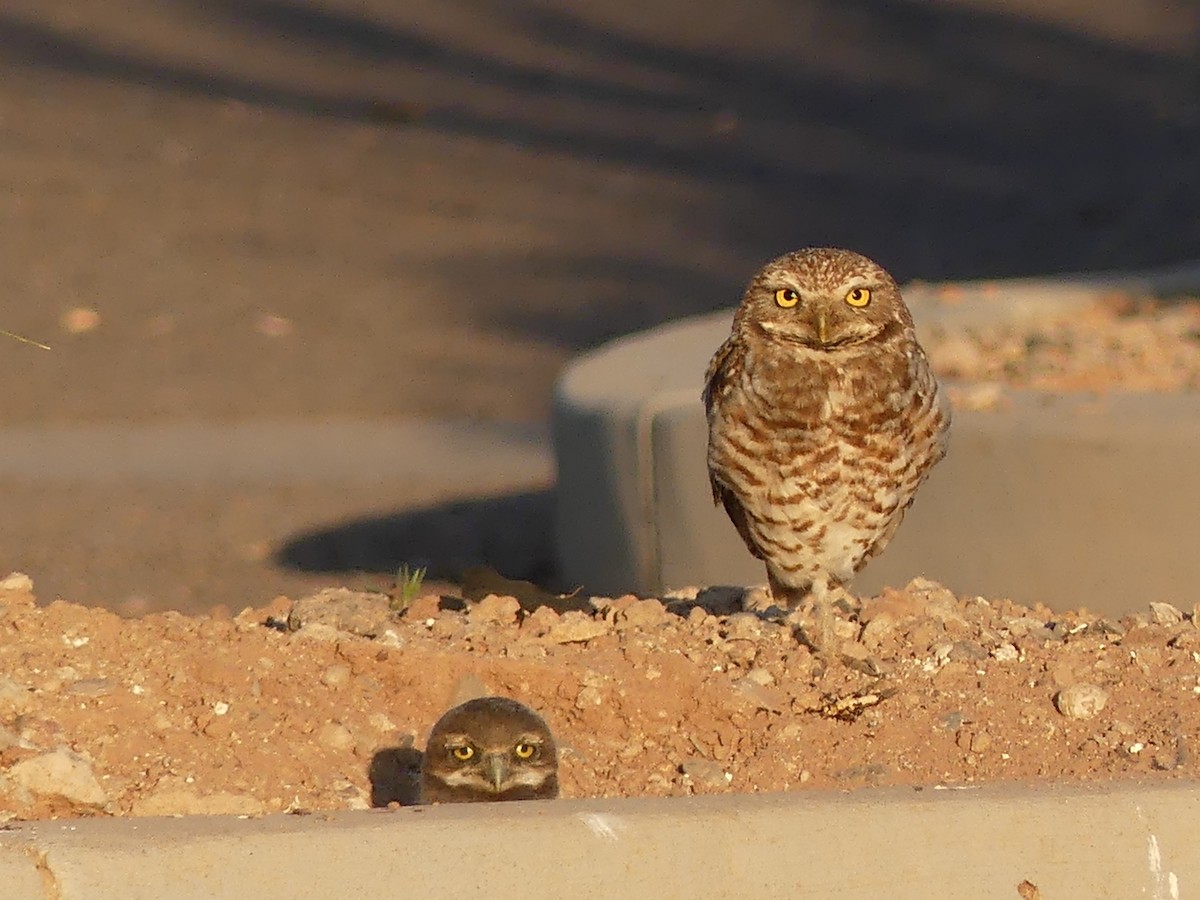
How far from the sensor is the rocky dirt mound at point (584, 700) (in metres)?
4.69

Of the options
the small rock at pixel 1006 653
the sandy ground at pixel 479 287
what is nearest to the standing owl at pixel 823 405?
the sandy ground at pixel 479 287

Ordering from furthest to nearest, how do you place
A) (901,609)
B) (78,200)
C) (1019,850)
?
1. (78,200)
2. (901,609)
3. (1019,850)

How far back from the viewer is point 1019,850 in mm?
4023

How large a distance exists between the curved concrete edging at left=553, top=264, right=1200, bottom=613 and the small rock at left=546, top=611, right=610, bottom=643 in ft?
7.28

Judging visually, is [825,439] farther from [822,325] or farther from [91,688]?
[91,688]

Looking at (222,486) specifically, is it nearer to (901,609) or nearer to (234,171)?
(901,609)

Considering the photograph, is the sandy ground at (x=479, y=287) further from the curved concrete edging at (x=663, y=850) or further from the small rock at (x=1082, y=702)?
the curved concrete edging at (x=663, y=850)

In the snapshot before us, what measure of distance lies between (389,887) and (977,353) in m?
6.04

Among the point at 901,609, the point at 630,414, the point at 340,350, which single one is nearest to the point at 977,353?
the point at 630,414

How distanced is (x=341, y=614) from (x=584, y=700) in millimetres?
662

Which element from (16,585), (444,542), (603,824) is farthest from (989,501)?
(444,542)

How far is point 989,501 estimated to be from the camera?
290 inches

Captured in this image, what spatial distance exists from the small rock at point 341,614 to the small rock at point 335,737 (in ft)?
1.34

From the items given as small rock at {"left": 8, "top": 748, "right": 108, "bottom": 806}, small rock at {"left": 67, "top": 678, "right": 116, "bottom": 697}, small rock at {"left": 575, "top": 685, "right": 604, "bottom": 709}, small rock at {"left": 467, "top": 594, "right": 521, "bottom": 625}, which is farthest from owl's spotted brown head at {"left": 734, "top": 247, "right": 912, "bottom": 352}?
small rock at {"left": 8, "top": 748, "right": 108, "bottom": 806}
